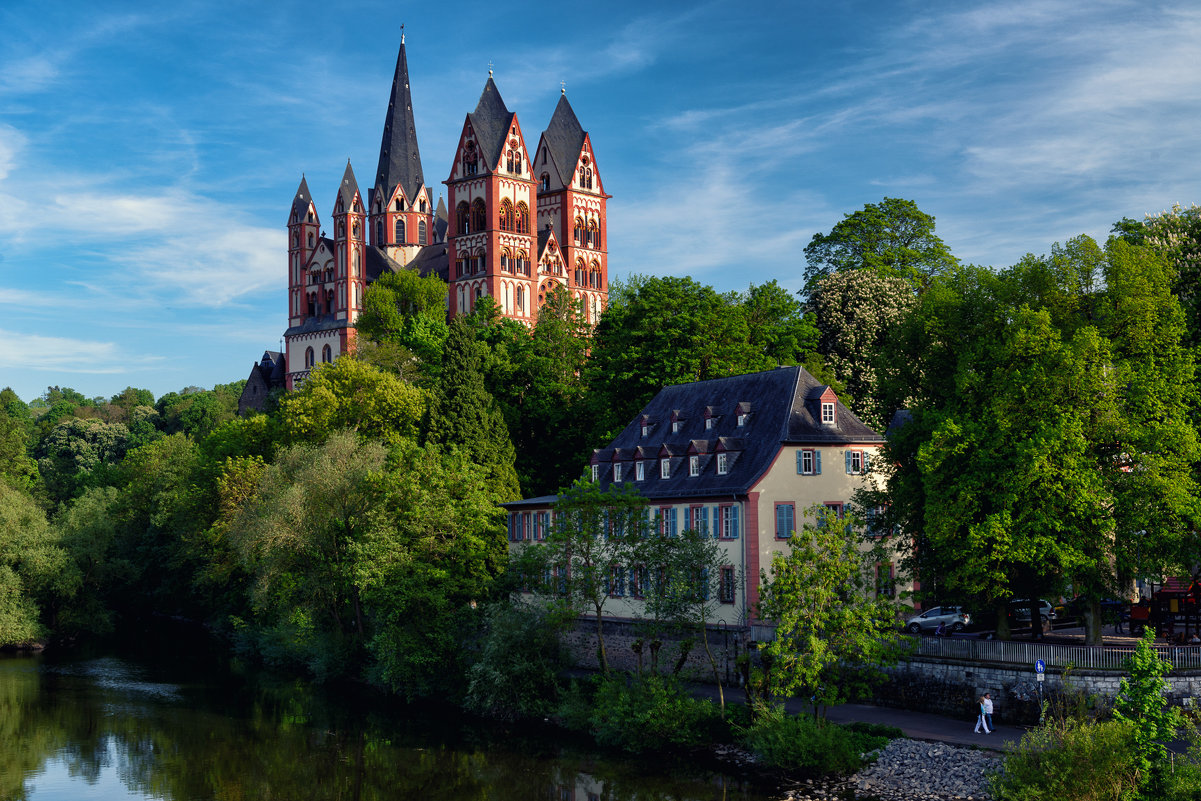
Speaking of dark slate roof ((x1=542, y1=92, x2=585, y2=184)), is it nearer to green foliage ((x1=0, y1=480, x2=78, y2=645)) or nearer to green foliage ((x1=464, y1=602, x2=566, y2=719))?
green foliage ((x1=0, y1=480, x2=78, y2=645))

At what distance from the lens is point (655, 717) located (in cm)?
3600

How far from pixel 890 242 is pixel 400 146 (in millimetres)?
72326

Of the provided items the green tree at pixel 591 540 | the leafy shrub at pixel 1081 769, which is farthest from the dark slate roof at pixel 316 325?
the leafy shrub at pixel 1081 769

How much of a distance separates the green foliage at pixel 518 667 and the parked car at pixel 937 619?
47.0ft

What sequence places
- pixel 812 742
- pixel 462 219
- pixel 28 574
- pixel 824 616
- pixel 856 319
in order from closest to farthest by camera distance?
pixel 812 742
pixel 824 616
pixel 856 319
pixel 28 574
pixel 462 219

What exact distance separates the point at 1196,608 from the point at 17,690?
4507 cm

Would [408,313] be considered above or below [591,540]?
A: above

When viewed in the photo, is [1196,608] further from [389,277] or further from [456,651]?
[389,277]

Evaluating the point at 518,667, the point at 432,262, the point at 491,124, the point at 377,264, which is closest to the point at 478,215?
the point at 491,124

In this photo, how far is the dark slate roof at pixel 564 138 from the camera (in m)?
121

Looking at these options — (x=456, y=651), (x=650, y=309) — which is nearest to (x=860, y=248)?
(x=650, y=309)

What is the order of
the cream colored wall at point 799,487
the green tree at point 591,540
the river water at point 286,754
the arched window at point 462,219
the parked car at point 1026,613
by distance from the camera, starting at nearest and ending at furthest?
the river water at point 286,754 < the green tree at point 591,540 < the cream colored wall at point 799,487 < the parked car at point 1026,613 < the arched window at point 462,219

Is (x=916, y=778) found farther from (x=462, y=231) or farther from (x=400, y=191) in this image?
(x=400, y=191)

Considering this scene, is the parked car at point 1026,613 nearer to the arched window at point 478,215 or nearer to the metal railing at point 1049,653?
the metal railing at point 1049,653
